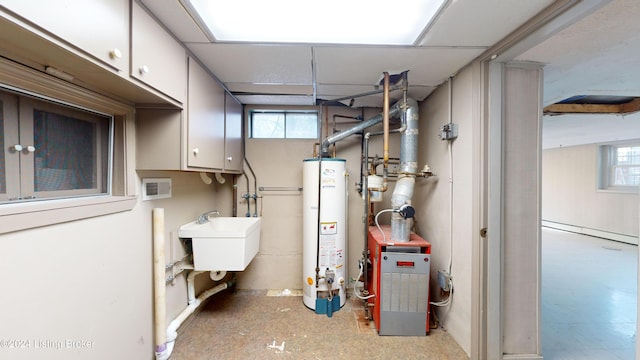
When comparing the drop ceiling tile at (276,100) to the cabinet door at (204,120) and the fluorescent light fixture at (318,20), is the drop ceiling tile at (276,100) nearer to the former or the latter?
the cabinet door at (204,120)

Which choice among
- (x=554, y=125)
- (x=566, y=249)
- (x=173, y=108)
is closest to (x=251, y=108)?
(x=173, y=108)

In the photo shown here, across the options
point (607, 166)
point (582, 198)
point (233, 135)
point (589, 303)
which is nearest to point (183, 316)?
point (233, 135)

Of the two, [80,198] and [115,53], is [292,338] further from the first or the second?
[115,53]

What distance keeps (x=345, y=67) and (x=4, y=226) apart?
1.82 meters

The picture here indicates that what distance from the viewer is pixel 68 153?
1031 millimetres

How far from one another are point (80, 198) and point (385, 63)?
1944 mm

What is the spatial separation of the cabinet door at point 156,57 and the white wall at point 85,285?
63 centimetres

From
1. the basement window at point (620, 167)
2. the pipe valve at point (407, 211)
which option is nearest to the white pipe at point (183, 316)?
the pipe valve at point (407, 211)

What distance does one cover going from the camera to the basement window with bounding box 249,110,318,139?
2533 mm

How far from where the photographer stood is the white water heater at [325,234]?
2.03m

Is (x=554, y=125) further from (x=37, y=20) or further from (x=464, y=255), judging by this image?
(x=37, y=20)

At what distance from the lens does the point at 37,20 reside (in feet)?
2.02

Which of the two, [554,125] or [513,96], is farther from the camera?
[554,125]

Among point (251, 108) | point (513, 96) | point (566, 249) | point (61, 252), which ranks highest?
point (251, 108)
